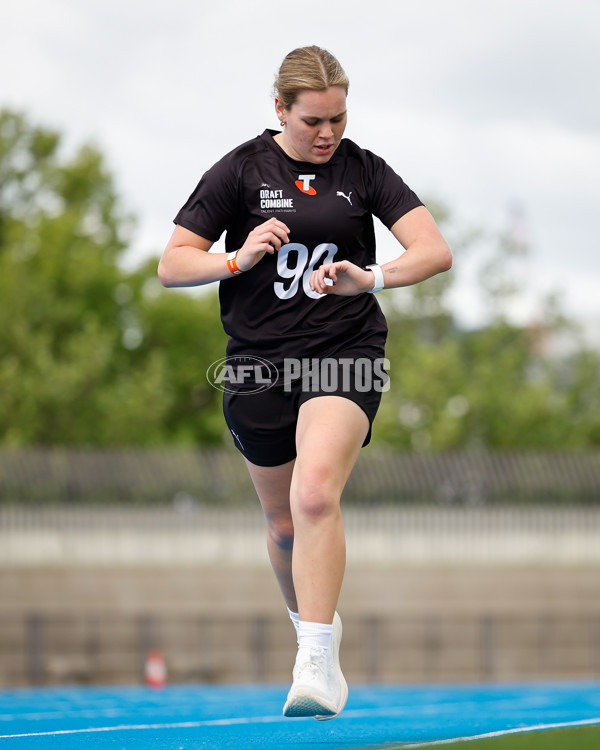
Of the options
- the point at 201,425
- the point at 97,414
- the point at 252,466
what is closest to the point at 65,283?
the point at 97,414

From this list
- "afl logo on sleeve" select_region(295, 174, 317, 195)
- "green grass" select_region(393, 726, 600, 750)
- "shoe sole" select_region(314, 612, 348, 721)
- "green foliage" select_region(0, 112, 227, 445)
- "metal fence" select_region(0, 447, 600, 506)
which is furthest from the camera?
"green foliage" select_region(0, 112, 227, 445)

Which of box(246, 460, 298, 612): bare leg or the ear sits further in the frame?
box(246, 460, 298, 612): bare leg

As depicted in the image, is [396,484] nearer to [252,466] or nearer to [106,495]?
[106,495]

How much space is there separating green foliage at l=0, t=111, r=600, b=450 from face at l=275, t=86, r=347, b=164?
2647 centimetres

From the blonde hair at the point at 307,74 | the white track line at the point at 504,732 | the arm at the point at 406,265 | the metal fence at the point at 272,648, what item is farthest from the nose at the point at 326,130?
the metal fence at the point at 272,648

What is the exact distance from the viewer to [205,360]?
1533 inches

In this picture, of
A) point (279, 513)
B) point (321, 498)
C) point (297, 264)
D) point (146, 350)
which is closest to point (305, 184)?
point (297, 264)

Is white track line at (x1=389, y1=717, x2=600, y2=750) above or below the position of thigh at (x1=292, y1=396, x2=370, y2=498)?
below

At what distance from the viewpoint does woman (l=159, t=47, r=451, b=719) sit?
3969 millimetres

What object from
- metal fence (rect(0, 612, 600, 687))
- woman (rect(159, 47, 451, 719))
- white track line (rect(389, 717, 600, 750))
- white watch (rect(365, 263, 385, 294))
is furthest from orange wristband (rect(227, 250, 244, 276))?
metal fence (rect(0, 612, 600, 687))

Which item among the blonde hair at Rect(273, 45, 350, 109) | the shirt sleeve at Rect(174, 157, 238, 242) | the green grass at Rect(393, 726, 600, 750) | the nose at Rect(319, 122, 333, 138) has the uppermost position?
the blonde hair at Rect(273, 45, 350, 109)

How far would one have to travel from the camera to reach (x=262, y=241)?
399 cm

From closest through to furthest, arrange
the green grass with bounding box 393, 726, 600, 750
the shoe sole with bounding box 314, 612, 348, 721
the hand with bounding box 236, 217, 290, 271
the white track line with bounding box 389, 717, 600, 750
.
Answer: the green grass with bounding box 393, 726, 600, 750
the white track line with bounding box 389, 717, 600, 750
the shoe sole with bounding box 314, 612, 348, 721
the hand with bounding box 236, 217, 290, 271

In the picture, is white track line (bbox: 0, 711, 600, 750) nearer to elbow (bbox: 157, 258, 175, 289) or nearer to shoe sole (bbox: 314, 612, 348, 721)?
shoe sole (bbox: 314, 612, 348, 721)
